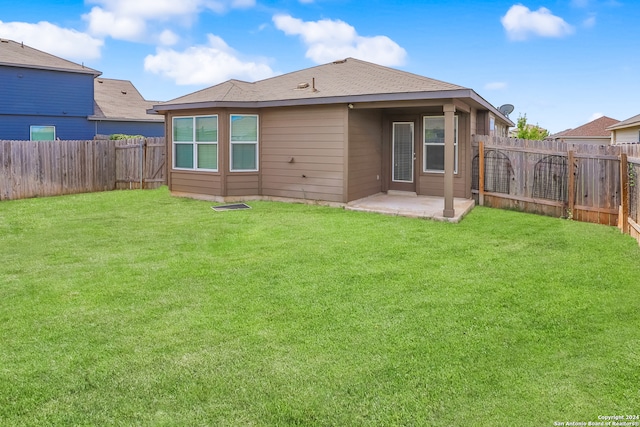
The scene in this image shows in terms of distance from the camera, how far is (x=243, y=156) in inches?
478

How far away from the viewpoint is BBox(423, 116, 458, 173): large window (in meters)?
12.1

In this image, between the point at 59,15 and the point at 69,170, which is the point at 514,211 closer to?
the point at 69,170

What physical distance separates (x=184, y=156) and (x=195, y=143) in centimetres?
62

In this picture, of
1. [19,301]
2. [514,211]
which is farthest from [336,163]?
[19,301]

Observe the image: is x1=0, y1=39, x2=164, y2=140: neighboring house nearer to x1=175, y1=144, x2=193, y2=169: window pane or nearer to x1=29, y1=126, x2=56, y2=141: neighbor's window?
x1=29, y1=126, x2=56, y2=141: neighbor's window

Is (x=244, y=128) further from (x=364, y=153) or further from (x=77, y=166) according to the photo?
(x=77, y=166)

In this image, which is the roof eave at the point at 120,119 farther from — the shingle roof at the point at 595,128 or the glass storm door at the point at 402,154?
the shingle roof at the point at 595,128

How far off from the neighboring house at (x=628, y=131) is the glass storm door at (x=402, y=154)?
14.3 meters

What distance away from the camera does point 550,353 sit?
3.57 m

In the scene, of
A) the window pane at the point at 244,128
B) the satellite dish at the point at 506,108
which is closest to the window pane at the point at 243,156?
the window pane at the point at 244,128

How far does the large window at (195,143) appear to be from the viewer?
1212 cm

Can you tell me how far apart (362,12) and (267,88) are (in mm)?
6800

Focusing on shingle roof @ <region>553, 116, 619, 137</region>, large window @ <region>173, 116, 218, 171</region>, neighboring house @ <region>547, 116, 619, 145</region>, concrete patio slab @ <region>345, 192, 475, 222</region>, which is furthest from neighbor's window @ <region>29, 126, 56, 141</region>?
shingle roof @ <region>553, 116, 619, 137</region>

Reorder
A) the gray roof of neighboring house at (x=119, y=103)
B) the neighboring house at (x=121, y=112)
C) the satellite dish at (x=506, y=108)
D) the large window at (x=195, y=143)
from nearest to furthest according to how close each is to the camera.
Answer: the large window at (x=195, y=143), the satellite dish at (x=506, y=108), the neighboring house at (x=121, y=112), the gray roof of neighboring house at (x=119, y=103)
